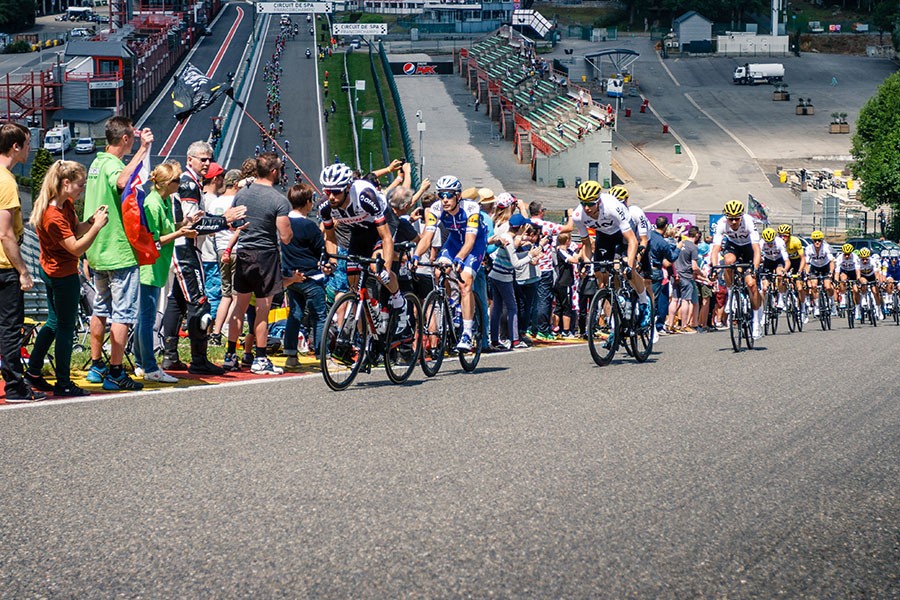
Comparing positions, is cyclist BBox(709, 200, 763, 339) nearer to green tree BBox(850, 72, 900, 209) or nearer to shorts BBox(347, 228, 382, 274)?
shorts BBox(347, 228, 382, 274)

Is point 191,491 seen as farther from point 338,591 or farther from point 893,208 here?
point 893,208

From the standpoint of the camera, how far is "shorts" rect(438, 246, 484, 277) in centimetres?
1290

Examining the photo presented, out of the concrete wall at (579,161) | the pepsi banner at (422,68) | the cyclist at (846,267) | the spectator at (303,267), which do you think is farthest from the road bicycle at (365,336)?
the pepsi banner at (422,68)

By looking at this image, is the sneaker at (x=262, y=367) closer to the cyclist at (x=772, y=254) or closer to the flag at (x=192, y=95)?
the flag at (x=192, y=95)

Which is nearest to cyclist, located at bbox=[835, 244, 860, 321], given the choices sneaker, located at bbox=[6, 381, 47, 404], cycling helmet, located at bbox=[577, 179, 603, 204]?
cycling helmet, located at bbox=[577, 179, 603, 204]

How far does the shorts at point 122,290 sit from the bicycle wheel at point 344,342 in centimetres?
150

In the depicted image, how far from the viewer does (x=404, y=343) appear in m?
11.4

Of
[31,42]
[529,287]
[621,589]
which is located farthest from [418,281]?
[31,42]

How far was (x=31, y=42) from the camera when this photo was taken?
451 feet

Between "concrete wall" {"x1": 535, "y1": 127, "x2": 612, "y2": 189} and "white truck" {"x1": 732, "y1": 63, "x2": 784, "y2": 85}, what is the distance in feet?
150

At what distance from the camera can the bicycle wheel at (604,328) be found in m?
13.0

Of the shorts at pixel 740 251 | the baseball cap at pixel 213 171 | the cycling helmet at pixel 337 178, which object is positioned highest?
the baseball cap at pixel 213 171

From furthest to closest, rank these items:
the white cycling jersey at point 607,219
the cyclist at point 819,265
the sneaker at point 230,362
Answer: the cyclist at point 819,265
the white cycling jersey at point 607,219
the sneaker at point 230,362

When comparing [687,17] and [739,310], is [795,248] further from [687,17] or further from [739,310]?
[687,17]
